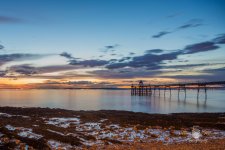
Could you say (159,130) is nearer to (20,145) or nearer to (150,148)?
(150,148)

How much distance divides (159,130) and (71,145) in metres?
9.60

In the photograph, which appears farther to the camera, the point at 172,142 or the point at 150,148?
the point at 172,142

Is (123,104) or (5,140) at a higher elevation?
(5,140)

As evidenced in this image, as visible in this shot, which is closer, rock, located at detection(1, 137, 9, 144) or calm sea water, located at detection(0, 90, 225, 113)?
rock, located at detection(1, 137, 9, 144)

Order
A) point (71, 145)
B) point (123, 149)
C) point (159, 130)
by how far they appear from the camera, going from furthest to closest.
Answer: point (159, 130)
point (71, 145)
point (123, 149)

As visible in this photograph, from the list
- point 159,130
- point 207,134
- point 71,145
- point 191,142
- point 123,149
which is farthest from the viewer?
point 159,130

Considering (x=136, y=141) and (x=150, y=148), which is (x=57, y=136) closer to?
(x=136, y=141)

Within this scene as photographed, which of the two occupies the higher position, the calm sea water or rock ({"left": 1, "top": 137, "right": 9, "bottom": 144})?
rock ({"left": 1, "top": 137, "right": 9, "bottom": 144})

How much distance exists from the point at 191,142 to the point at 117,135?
5.60 meters

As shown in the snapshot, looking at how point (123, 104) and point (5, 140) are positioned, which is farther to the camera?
point (123, 104)

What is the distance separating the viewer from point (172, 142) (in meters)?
17.3

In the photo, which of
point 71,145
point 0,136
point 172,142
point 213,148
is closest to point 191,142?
point 172,142

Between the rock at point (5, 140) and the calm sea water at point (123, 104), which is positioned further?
the calm sea water at point (123, 104)

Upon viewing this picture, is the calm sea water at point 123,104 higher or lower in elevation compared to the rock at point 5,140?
lower
